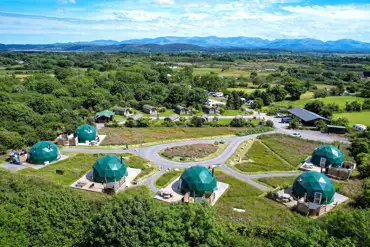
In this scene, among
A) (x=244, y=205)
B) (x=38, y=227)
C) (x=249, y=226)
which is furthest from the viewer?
(x=244, y=205)

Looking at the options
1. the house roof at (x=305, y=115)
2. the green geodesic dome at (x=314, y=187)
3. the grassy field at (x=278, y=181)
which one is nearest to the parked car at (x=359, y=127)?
the house roof at (x=305, y=115)

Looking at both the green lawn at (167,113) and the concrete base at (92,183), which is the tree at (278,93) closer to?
the green lawn at (167,113)

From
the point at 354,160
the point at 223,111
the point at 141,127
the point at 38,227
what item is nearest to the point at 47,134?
the point at 141,127

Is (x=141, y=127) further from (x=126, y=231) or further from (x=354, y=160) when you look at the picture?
(x=126, y=231)

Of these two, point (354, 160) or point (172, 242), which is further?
point (354, 160)

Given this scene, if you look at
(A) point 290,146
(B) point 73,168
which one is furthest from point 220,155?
(B) point 73,168

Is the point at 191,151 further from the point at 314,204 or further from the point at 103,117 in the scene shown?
the point at 103,117
